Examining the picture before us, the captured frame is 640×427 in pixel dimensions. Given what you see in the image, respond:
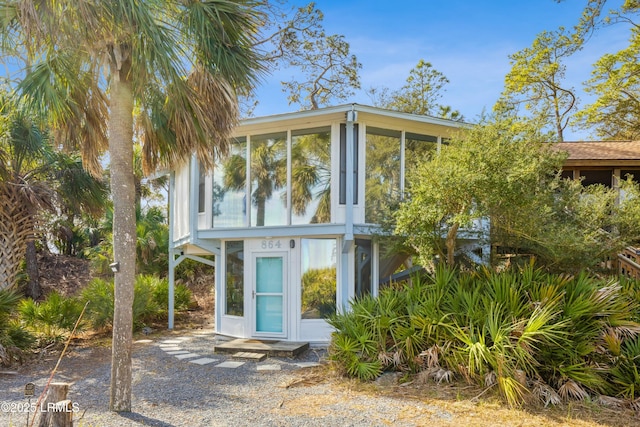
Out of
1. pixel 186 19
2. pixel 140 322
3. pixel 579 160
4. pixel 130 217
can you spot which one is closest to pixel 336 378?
pixel 130 217

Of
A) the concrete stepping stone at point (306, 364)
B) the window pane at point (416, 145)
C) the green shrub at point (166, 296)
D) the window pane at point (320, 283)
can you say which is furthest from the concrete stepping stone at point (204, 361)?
the window pane at point (416, 145)

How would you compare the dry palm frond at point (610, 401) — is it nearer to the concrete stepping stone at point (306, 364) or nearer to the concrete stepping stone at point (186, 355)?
the concrete stepping stone at point (306, 364)

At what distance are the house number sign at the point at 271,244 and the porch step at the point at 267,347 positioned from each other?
6.61ft

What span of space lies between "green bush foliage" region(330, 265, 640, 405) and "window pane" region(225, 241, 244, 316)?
3.77 meters

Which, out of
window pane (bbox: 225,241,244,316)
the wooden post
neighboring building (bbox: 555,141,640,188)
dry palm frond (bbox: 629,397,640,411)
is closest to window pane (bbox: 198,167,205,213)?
window pane (bbox: 225,241,244,316)

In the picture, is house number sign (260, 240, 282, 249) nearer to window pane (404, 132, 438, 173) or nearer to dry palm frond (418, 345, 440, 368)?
window pane (404, 132, 438, 173)

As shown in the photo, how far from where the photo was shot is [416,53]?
21734 mm

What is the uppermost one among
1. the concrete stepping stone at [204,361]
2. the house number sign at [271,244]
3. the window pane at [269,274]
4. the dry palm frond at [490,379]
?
the house number sign at [271,244]

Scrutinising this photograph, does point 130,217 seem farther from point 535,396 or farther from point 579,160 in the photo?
point 579,160

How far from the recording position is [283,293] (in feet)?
32.9

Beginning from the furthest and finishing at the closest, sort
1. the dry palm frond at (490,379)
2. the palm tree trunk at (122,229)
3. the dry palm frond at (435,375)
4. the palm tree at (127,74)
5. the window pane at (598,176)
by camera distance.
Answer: the window pane at (598,176), the dry palm frond at (435,375), the dry palm frond at (490,379), the palm tree trunk at (122,229), the palm tree at (127,74)

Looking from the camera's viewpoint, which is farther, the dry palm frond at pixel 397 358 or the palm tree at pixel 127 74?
the dry palm frond at pixel 397 358

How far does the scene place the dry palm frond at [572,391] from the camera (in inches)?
232

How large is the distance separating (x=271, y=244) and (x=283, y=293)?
1.11 metres
